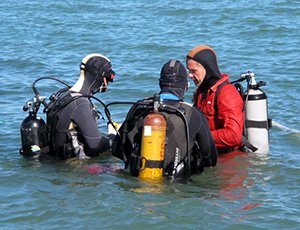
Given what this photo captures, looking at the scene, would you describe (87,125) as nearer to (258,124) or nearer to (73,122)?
(73,122)

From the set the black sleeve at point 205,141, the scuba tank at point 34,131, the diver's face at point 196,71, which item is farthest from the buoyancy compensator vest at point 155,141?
the scuba tank at point 34,131

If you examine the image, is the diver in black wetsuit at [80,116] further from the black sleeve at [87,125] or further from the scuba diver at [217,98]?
the scuba diver at [217,98]

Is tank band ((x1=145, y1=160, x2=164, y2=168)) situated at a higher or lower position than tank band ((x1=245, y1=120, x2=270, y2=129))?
lower

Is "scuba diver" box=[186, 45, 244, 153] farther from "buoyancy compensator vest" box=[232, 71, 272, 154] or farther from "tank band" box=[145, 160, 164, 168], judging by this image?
"tank band" box=[145, 160, 164, 168]

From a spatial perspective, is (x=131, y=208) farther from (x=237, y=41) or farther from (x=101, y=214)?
(x=237, y=41)

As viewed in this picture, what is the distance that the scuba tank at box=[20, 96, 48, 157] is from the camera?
7164 mm

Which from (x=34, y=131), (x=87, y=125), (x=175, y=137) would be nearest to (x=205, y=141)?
(x=175, y=137)

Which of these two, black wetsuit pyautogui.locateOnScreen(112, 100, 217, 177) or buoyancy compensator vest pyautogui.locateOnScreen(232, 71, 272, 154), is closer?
black wetsuit pyautogui.locateOnScreen(112, 100, 217, 177)

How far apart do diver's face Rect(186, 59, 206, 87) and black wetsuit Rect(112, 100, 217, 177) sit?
668 mm

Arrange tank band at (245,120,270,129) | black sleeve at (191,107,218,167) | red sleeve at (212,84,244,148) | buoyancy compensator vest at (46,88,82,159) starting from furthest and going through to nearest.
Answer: tank band at (245,120,270,129) < buoyancy compensator vest at (46,88,82,159) < red sleeve at (212,84,244,148) < black sleeve at (191,107,218,167)

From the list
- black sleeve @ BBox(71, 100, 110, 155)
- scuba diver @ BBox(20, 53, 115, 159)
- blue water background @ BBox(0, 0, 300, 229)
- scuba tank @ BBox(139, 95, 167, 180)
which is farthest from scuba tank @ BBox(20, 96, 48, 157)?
scuba tank @ BBox(139, 95, 167, 180)

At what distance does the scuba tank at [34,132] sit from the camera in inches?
282

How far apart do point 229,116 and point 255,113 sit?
0.47m

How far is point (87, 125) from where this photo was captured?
6.96 meters
